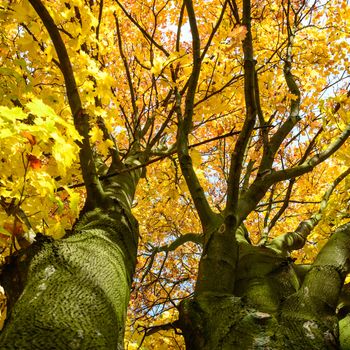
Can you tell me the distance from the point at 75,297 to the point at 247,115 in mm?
1326

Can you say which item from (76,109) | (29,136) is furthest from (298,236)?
(29,136)

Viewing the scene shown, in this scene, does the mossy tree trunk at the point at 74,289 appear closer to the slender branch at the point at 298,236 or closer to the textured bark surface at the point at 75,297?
the textured bark surface at the point at 75,297

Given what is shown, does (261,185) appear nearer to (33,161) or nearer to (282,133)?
(282,133)

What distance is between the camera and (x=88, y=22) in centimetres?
316

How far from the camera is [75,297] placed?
4.84 ft

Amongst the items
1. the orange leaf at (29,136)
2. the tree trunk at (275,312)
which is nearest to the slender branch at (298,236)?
the tree trunk at (275,312)

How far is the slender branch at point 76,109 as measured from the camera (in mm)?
1996

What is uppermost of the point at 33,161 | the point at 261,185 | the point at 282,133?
the point at 282,133

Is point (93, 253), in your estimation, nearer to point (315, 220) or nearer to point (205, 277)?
point (205, 277)

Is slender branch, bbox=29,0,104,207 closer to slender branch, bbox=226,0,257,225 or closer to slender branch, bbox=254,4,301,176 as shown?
slender branch, bbox=226,0,257,225

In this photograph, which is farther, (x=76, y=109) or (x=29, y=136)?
(x=76, y=109)

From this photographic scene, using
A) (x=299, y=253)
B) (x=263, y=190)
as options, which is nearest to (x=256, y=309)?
(x=263, y=190)

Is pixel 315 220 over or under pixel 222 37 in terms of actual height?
under

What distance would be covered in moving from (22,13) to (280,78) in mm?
4809
